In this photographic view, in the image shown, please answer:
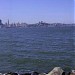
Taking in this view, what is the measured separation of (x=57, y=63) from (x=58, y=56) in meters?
2.47

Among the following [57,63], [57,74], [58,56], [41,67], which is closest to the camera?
[57,74]

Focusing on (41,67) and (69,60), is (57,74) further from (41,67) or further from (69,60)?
(69,60)

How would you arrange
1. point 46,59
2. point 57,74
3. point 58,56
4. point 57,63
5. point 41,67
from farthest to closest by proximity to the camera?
1. point 58,56
2. point 46,59
3. point 57,63
4. point 41,67
5. point 57,74

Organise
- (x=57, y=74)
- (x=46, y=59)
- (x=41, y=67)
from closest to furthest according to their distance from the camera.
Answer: (x=57, y=74), (x=41, y=67), (x=46, y=59)

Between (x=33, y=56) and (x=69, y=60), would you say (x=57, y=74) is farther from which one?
(x=33, y=56)

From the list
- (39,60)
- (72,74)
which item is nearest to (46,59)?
(39,60)

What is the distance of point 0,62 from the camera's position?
1752 cm

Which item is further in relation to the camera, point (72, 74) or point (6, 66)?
point (6, 66)

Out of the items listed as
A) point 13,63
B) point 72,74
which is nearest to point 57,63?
point 13,63

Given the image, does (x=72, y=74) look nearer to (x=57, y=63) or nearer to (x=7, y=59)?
(x=57, y=63)

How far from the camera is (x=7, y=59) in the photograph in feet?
60.8

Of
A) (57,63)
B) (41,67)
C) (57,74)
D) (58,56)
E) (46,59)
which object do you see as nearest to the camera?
(57,74)

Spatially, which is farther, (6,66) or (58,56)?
(58,56)

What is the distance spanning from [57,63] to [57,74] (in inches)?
275
